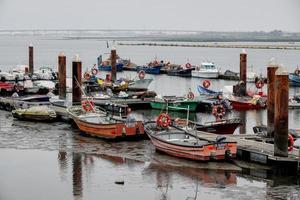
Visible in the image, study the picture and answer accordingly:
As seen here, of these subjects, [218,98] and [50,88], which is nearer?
[218,98]

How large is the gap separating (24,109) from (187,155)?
11.3m

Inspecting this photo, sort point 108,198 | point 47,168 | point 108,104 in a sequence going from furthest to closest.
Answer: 1. point 108,104
2. point 47,168
3. point 108,198

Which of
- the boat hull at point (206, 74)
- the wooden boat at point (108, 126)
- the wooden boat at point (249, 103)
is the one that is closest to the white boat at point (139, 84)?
the wooden boat at point (249, 103)

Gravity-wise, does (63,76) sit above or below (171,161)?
above

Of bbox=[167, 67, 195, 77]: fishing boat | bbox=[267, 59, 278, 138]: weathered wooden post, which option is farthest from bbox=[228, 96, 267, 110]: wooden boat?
bbox=[167, 67, 195, 77]: fishing boat

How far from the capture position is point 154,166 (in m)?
19.5

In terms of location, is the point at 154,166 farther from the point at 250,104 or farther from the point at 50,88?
the point at 50,88

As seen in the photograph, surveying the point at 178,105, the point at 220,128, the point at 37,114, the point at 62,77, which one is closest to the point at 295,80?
the point at 178,105

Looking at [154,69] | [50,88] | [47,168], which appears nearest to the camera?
[47,168]

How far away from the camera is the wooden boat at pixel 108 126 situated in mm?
23219

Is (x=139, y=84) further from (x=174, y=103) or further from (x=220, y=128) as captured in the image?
(x=220, y=128)

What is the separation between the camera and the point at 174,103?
31.5m

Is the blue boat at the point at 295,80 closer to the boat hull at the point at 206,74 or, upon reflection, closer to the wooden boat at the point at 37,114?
the boat hull at the point at 206,74

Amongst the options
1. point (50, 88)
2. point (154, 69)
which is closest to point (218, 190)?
point (50, 88)
